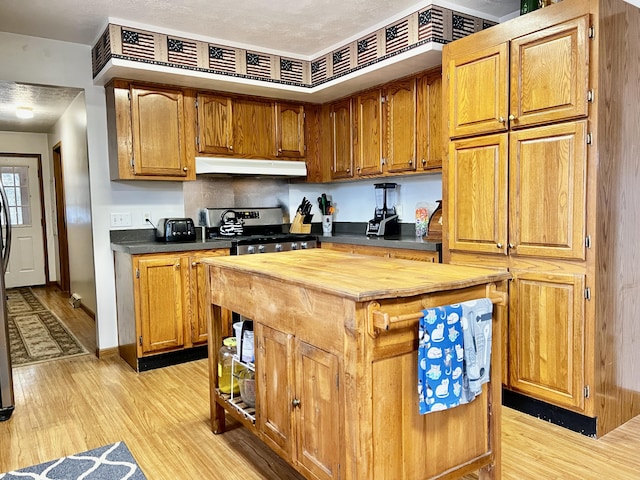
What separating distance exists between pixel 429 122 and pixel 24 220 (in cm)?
654

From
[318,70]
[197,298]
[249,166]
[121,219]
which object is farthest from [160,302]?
[318,70]

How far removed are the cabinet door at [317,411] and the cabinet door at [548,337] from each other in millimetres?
1451

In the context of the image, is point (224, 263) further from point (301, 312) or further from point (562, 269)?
point (562, 269)

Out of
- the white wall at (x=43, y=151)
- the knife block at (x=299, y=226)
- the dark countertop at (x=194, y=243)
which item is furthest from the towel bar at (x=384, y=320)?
the white wall at (x=43, y=151)

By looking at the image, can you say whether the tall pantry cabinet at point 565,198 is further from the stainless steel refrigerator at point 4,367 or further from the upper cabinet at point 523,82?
the stainless steel refrigerator at point 4,367

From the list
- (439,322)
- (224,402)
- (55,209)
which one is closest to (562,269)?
(439,322)

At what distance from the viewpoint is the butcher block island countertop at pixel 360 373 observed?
59.4 inches

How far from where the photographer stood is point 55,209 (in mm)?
6926

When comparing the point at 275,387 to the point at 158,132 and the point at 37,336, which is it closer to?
the point at 158,132

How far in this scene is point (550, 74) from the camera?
243 centimetres

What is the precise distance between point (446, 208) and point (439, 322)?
1623 mm

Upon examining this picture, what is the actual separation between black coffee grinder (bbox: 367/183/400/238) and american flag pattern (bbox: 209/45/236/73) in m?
1.62

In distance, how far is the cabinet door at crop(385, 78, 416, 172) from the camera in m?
3.70

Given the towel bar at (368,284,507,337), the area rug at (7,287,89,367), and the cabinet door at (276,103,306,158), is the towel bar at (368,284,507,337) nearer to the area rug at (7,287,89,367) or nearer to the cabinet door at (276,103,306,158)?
the cabinet door at (276,103,306,158)
